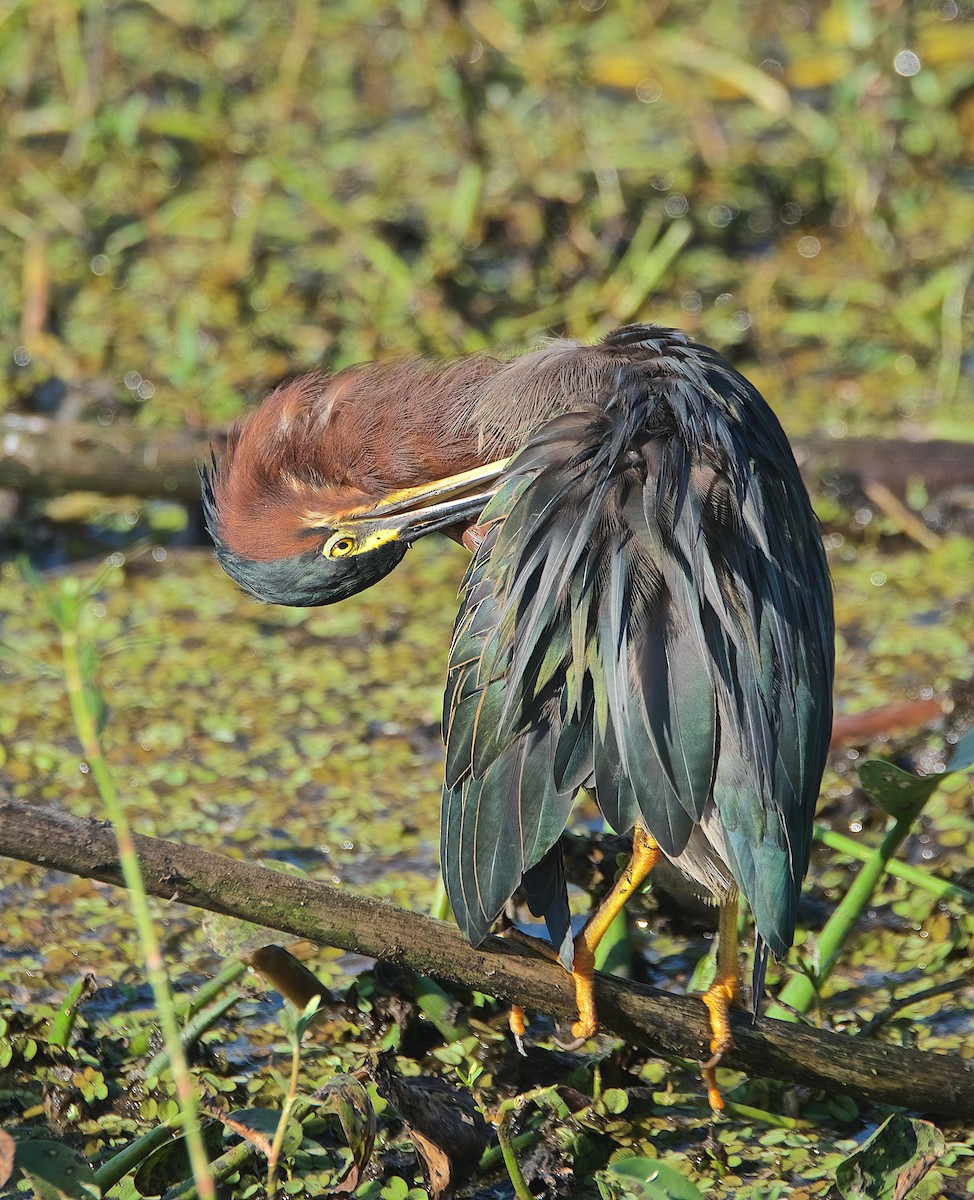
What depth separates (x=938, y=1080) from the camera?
2.58 m

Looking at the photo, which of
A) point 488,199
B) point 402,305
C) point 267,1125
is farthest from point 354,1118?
point 488,199

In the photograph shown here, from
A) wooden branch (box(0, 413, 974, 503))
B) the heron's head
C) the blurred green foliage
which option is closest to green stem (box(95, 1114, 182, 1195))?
the heron's head

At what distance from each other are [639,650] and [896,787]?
588 millimetres

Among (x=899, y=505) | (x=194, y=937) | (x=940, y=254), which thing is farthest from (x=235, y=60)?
(x=194, y=937)

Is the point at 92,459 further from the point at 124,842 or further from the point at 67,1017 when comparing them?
the point at 124,842

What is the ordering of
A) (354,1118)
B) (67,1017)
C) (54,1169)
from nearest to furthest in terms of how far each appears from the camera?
1. (54,1169)
2. (354,1118)
3. (67,1017)

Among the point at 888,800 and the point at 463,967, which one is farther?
the point at 888,800

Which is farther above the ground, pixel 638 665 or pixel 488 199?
pixel 488 199

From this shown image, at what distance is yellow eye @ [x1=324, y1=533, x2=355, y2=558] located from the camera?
290 centimetres

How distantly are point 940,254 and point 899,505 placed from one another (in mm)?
1585

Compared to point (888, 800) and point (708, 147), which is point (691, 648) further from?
point (708, 147)

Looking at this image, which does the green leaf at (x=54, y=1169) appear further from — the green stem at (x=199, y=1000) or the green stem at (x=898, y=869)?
the green stem at (x=898, y=869)

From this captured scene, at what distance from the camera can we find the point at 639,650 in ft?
8.05

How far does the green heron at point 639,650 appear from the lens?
2.43 metres
